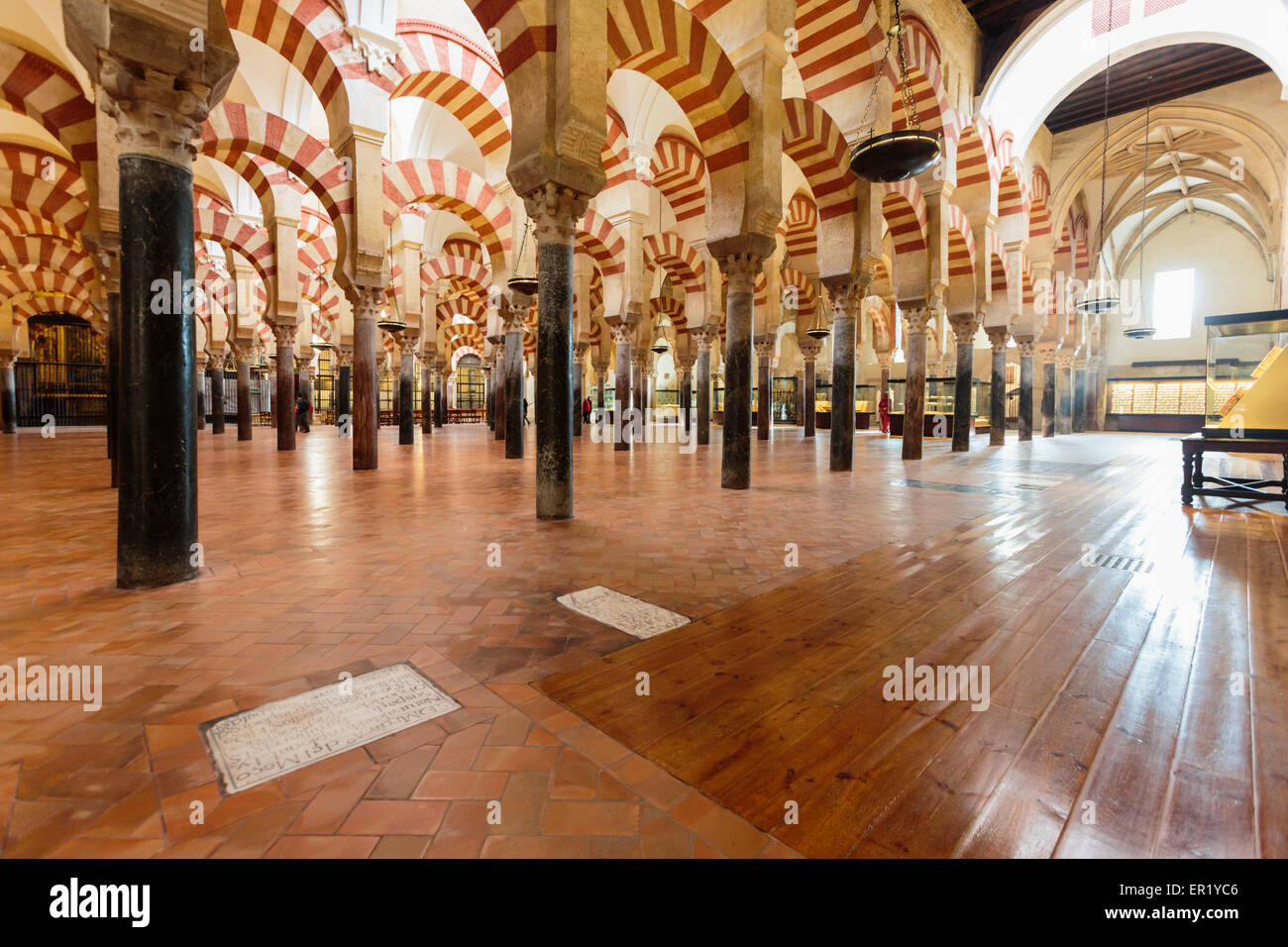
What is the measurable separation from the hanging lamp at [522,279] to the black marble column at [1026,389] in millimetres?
14293

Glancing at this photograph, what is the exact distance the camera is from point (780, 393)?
101 feet

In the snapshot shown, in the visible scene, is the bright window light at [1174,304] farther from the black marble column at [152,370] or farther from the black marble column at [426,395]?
the black marble column at [152,370]

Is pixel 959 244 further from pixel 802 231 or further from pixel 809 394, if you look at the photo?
pixel 809 394

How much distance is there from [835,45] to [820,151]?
137cm

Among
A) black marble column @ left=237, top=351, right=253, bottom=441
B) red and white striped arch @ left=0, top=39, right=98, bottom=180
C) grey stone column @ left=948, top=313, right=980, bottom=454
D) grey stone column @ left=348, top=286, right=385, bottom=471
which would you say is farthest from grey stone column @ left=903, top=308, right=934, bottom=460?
black marble column @ left=237, top=351, right=253, bottom=441

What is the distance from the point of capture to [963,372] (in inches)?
526

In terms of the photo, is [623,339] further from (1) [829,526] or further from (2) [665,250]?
(1) [829,526]

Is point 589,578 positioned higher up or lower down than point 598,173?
lower down

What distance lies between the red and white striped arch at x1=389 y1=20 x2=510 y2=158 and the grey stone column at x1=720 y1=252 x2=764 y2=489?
4.55 metres

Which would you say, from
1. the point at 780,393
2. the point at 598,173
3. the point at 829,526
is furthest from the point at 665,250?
the point at 780,393

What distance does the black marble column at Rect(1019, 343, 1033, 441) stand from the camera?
54.4 ft

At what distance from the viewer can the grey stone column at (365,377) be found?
841cm

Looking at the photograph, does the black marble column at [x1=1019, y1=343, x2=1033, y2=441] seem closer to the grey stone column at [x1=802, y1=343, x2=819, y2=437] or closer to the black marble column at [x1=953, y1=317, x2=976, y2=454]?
the black marble column at [x1=953, y1=317, x2=976, y2=454]

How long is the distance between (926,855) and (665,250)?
14763 mm
